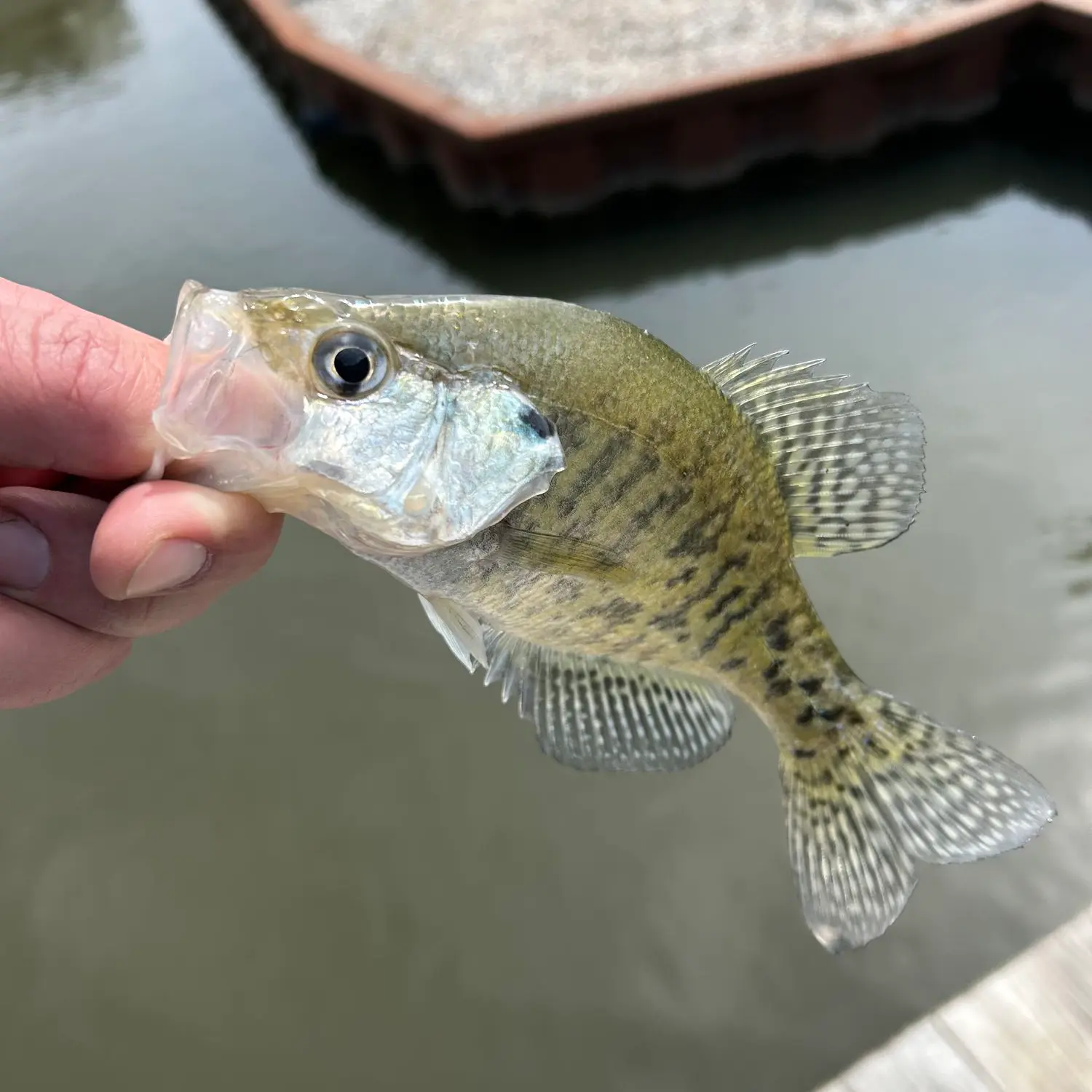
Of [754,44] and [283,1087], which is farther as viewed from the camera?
[754,44]

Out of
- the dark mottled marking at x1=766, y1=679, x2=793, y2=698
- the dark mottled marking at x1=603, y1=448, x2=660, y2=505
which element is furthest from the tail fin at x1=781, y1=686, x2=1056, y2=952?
the dark mottled marking at x1=603, y1=448, x2=660, y2=505

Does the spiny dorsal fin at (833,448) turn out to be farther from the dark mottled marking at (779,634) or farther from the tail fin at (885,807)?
the tail fin at (885,807)

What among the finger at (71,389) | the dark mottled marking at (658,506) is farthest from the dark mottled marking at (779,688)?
the finger at (71,389)

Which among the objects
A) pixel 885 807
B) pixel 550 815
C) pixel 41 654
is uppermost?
pixel 41 654

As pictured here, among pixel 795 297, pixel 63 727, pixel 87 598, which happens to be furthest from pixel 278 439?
pixel 795 297

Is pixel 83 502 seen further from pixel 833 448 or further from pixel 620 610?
pixel 833 448

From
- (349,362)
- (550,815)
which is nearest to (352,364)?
(349,362)

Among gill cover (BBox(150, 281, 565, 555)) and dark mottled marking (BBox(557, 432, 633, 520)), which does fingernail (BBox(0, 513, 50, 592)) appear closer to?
gill cover (BBox(150, 281, 565, 555))

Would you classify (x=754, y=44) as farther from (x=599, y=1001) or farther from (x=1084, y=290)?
(x=599, y=1001)
